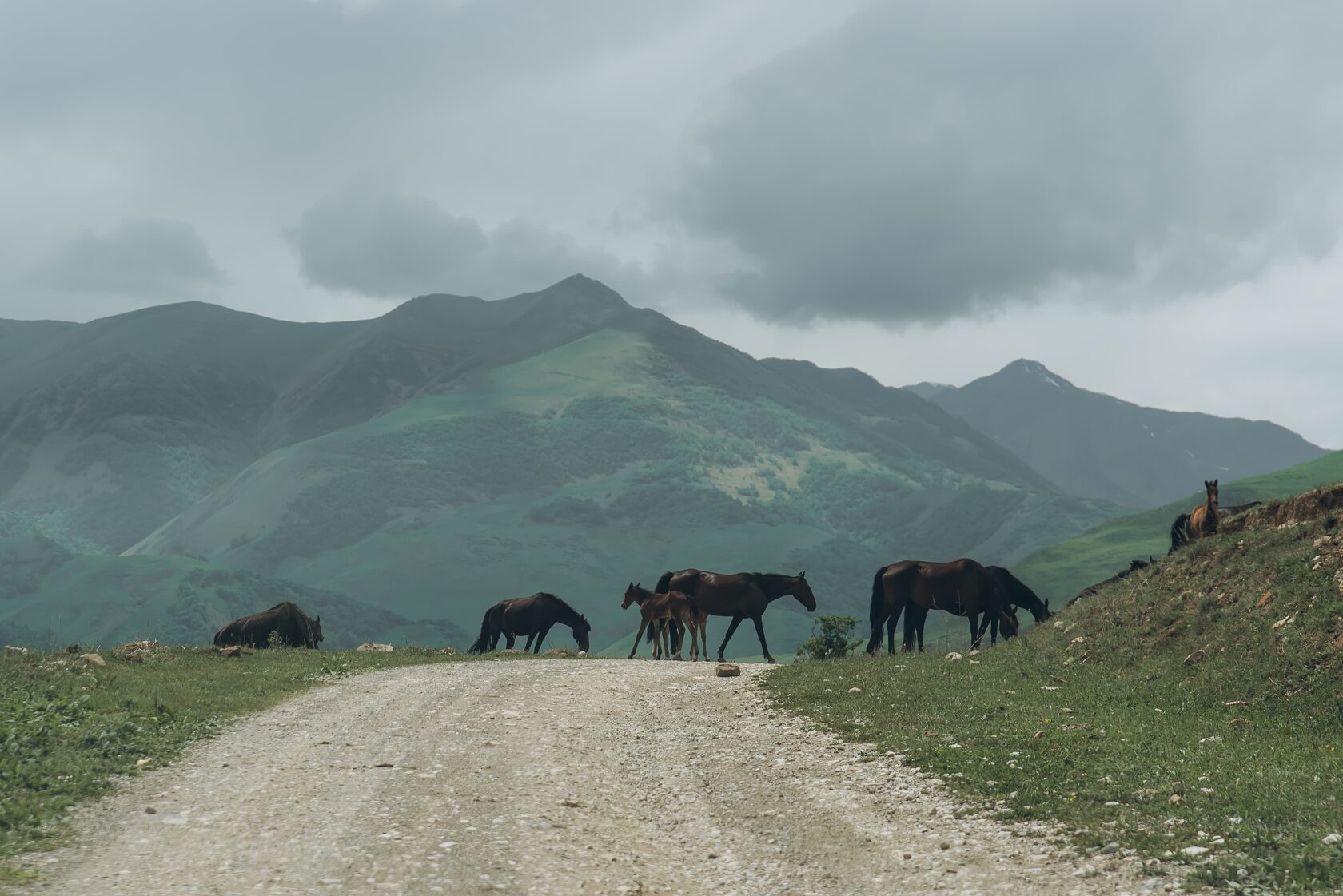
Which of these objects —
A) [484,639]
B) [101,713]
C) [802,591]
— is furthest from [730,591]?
[101,713]

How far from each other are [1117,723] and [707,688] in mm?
10266

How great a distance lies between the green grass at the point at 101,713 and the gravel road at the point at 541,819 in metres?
0.60

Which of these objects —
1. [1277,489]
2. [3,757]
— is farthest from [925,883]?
[1277,489]

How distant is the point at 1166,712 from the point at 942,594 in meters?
15.0

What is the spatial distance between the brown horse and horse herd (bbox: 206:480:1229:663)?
1.0 inches

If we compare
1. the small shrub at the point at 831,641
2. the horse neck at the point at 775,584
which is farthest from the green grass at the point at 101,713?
the horse neck at the point at 775,584

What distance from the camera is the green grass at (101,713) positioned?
46.3ft

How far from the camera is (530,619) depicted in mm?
48469

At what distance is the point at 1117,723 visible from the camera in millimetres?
19109

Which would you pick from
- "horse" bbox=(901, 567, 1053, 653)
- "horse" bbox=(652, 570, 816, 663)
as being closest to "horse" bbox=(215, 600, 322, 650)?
"horse" bbox=(652, 570, 816, 663)

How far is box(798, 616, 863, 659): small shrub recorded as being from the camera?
121 feet

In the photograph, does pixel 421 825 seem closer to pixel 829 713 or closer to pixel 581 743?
pixel 581 743

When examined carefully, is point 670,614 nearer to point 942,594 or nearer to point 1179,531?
point 942,594

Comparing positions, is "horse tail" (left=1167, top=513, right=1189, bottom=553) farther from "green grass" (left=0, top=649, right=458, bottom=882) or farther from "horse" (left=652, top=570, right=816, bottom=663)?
"green grass" (left=0, top=649, right=458, bottom=882)
